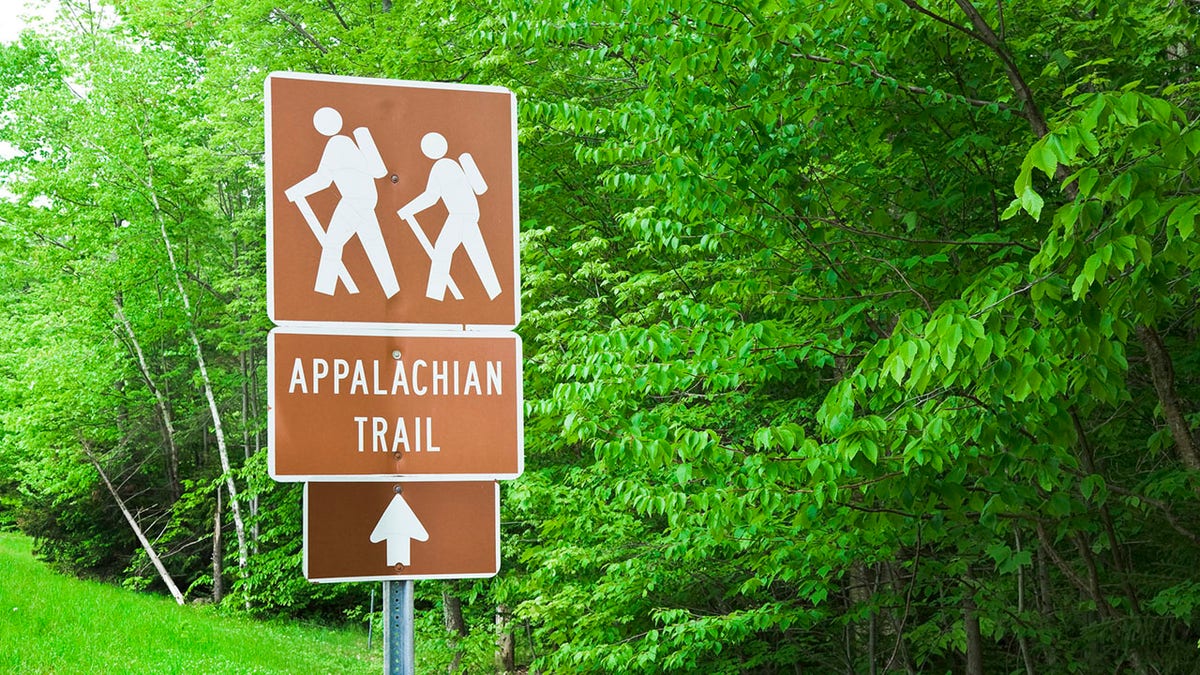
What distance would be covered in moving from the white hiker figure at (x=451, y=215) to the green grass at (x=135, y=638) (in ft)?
39.6

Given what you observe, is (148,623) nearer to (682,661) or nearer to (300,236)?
(682,661)

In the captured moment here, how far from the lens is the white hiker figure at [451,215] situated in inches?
100

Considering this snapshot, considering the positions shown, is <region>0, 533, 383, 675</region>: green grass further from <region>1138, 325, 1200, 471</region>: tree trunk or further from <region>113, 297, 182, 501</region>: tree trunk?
<region>1138, 325, 1200, 471</region>: tree trunk

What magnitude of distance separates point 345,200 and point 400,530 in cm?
77

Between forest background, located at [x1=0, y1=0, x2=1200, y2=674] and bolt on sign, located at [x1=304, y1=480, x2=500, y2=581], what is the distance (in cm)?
190

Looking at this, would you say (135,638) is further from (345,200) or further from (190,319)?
(345,200)

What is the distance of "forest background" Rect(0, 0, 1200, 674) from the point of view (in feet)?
14.0

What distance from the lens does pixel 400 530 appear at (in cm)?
244

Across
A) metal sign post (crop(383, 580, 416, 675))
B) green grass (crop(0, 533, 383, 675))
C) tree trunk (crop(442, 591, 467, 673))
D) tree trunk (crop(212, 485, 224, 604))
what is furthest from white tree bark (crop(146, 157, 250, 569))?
metal sign post (crop(383, 580, 416, 675))

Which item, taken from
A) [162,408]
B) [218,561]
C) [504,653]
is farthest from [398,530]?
[162,408]

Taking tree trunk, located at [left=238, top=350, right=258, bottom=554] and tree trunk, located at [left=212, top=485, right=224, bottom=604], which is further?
tree trunk, located at [left=212, top=485, right=224, bottom=604]

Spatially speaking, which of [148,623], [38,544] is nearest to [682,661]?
[148,623]

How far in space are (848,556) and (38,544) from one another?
2768 cm

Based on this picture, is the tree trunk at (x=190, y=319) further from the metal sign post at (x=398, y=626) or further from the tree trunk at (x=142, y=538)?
the metal sign post at (x=398, y=626)
